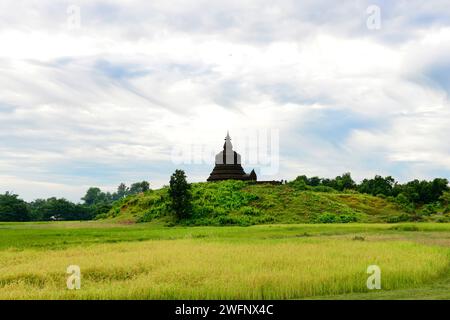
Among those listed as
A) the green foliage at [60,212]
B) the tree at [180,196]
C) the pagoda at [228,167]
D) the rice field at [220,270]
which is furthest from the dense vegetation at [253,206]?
the rice field at [220,270]

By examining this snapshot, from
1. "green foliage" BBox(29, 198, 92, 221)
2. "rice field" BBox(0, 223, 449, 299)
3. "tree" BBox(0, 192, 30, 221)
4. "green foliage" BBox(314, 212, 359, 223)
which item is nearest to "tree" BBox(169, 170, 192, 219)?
"green foliage" BBox(314, 212, 359, 223)

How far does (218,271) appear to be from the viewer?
63.3ft

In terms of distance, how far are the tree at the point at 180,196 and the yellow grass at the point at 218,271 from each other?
3256cm

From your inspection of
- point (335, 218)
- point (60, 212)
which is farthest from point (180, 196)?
point (60, 212)

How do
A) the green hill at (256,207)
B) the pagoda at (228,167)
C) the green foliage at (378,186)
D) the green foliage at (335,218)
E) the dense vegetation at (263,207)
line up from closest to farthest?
the green foliage at (335,218), the dense vegetation at (263,207), the green hill at (256,207), the pagoda at (228,167), the green foliage at (378,186)

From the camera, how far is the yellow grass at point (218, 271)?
16141 mm

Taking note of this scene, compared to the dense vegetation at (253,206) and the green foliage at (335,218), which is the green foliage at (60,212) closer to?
the dense vegetation at (253,206)

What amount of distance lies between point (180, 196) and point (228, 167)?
29281 mm

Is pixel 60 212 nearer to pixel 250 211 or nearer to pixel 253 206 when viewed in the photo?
pixel 253 206

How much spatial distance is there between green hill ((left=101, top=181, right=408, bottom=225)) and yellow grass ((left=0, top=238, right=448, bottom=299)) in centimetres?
3249

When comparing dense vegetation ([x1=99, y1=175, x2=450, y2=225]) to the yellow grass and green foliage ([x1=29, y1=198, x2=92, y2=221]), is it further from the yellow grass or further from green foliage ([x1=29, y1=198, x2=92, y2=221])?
green foliage ([x1=29, y1=198, x2=92, y2=221])

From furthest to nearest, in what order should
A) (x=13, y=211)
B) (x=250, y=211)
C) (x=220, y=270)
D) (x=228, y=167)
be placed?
1. (x=13, y=211)
2. (x=228, y=167)
3. (x=250, y=211)
4. (x=220, y=270)
